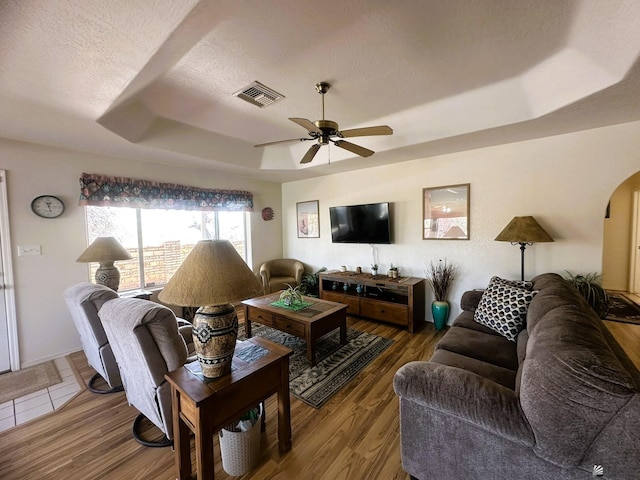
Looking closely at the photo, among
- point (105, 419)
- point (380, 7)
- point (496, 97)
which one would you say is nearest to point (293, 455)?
point (105, 419)

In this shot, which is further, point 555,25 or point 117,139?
point 117,139

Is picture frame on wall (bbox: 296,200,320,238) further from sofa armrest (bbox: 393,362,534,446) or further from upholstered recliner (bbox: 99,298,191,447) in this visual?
sofa armrest (bbox: 393,362,534,446)

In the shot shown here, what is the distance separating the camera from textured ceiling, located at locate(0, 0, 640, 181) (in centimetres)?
142

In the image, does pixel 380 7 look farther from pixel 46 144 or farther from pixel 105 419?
pixel 46 144

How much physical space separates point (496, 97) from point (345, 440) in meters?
3.22

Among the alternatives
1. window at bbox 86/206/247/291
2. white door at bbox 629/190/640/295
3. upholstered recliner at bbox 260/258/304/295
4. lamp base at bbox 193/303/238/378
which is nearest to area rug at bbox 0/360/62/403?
window at bbox 86/206/247/291

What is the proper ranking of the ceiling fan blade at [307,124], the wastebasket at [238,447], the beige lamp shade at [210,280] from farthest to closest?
the ceiling fan blade at [307,124] < the wastebasket at [238,447] < the beige lamp shade at [210,280]

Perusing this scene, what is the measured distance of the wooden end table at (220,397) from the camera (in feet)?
4.23

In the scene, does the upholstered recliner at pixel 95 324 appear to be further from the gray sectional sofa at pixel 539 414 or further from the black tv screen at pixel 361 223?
the black tv screen at pixel 361 223

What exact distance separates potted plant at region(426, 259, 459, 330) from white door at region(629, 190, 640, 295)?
3.94 metres

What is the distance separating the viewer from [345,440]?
1.80 m

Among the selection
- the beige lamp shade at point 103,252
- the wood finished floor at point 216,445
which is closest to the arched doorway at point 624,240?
the wood finished floor at point 216,445

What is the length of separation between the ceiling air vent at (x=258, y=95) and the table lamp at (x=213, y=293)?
1.64m

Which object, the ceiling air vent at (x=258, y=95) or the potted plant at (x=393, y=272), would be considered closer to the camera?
the ceiling air vent at (x=258, y=95)
